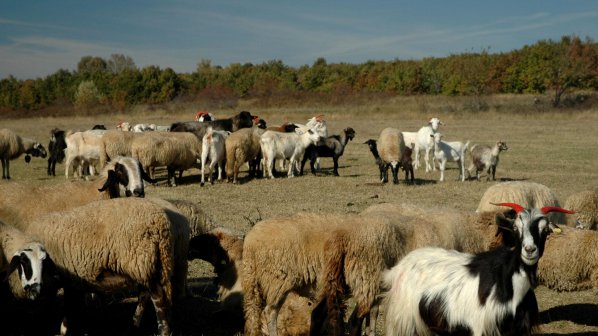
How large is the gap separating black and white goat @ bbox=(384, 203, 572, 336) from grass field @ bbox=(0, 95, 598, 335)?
2437 mm

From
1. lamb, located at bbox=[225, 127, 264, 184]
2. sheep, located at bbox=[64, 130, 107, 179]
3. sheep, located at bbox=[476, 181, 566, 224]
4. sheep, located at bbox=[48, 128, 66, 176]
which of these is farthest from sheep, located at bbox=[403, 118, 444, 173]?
sheep, located at bbox=[48, 128, 66, 176]

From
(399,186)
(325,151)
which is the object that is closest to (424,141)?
(325,151)

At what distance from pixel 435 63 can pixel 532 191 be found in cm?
6482

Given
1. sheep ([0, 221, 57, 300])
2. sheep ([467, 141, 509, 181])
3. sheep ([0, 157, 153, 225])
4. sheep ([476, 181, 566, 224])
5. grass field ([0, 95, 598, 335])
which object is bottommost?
grass field ([0, 95, 598, 335])

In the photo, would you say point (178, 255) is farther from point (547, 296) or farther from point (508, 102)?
point (508, 102)

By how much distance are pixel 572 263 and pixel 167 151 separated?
1308 cm

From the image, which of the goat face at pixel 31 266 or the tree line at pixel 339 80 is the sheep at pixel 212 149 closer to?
the goat face at pixel 31 266

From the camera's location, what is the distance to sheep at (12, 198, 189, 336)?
6.49 metres

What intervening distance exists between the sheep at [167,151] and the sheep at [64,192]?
27.8ft

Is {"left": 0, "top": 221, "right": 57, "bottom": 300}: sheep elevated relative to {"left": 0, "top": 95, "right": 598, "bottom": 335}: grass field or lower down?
elevated

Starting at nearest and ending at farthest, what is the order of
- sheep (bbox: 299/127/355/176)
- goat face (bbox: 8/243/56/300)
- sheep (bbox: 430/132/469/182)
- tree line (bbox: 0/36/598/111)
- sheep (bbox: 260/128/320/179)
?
goat face (bbox: 8/243/56/300) < sheep (bbox: 260/128/320/179) < sheep (bbox: 430/132/469/182) < sheep (bbox: 299/127/355/176) < tree line (bbox: 0/36/598/111)

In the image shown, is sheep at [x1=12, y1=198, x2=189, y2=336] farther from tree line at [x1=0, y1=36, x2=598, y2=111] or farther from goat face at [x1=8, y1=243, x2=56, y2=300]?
tree line at [x1=0, y1=36, x2=598, y2=111]

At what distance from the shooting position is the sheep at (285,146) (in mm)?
19761

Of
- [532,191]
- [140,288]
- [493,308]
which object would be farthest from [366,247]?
[532,191]
